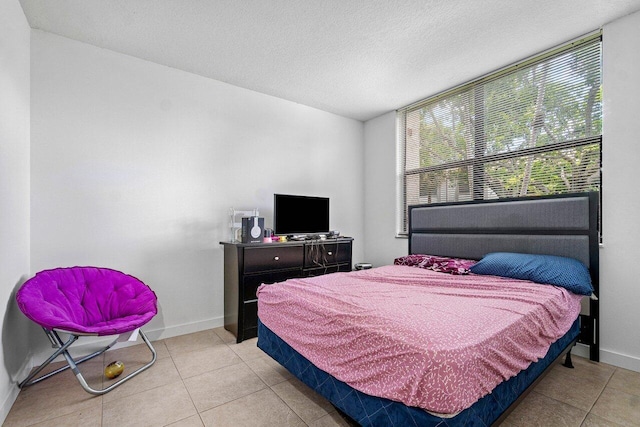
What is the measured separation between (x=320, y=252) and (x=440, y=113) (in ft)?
7.76

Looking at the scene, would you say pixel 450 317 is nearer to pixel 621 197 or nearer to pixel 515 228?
pixel 515 228

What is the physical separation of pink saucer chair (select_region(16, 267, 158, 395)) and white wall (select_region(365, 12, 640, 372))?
3.68 m

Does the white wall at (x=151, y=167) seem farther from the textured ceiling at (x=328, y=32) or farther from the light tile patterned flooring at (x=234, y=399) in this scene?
the light tile patterned flooring at (x=234, y=399)

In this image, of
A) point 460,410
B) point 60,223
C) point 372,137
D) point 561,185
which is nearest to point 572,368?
point 561,185

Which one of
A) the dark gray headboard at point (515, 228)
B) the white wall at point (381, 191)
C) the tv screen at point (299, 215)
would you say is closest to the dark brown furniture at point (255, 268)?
the tv screen at point (299, 215)

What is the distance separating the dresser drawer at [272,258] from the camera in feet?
9.89

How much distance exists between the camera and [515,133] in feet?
10.2

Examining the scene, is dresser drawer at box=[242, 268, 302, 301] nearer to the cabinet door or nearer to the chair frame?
the cabinet door

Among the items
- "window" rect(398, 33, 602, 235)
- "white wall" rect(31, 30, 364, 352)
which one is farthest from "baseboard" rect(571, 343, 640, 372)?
"white wall" rect(31, 30, 364, 352)

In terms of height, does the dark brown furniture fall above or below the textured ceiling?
below

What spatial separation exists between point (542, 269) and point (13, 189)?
3.90 metres

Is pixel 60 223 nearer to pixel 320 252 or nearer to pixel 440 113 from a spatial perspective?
pixel 320 252

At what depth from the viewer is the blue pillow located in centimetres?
216

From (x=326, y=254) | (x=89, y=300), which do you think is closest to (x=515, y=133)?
(x=326, y=254)
